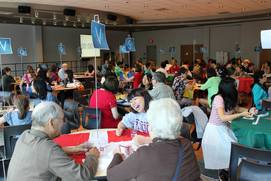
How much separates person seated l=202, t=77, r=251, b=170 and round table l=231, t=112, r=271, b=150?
80mm

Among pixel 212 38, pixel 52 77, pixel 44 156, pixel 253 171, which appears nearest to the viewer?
pixel 44 156

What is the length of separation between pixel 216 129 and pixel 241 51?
12388mm

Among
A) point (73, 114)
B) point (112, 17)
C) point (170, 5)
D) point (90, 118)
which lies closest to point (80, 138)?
point (90, 118)

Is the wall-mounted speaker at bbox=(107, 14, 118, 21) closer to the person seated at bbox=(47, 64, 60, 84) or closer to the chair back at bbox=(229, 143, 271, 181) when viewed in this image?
the person seated at bbox=(47, 64, 60, 84)

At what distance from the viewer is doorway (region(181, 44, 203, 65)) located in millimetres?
16734

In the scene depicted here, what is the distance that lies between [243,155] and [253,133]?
2.56ft

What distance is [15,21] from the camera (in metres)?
13.3

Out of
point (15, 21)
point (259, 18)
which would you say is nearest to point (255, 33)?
point (259, 18)

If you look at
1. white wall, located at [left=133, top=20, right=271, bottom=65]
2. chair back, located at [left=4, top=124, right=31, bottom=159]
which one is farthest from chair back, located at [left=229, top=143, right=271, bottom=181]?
white wall, located at [left=133, top=20, right=271, bottom=65]

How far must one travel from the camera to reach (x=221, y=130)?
10.5ft

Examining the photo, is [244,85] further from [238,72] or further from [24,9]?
[24,9]

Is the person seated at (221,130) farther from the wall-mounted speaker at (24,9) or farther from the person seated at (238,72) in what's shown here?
the wall-mounted speaker at (24,9)

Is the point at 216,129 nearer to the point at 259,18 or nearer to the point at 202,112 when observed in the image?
the point at 202,112

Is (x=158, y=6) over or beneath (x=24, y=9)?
over
